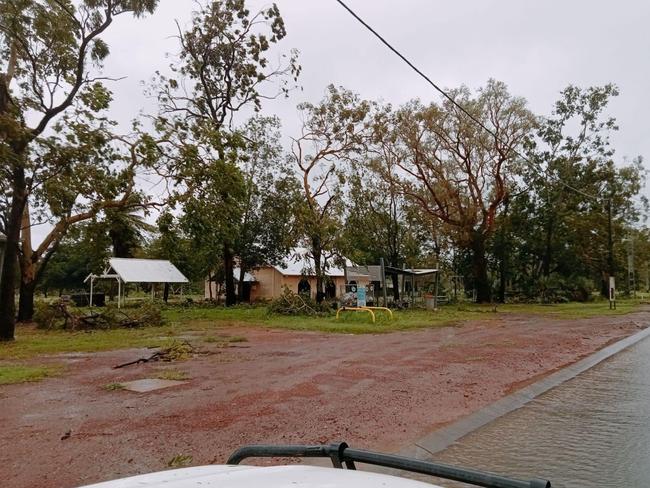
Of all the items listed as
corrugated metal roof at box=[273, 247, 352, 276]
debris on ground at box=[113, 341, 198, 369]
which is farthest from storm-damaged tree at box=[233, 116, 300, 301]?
debris on ground at box=[113, 341, 198, 369]

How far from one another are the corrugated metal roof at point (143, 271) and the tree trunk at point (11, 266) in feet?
57.8

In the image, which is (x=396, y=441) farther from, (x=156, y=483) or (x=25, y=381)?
(x=25, y=381)

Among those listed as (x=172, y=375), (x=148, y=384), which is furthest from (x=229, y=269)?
(x=148, y=384)

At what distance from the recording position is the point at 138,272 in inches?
1427

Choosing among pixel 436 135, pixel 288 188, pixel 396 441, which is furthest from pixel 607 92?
pixel 396 441

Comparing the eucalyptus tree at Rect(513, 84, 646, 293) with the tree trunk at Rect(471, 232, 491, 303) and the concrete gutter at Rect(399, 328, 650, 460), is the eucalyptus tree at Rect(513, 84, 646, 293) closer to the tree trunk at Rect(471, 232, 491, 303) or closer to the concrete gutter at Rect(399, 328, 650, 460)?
the tree trunk at Rect(471, 232, 491, 303)

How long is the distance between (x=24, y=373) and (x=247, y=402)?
5.49 m

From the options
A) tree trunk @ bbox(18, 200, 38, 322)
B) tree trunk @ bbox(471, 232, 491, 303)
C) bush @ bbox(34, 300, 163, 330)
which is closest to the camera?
bush @ bbox(34, 300, 163, 330)

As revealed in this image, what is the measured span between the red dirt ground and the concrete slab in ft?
0.94

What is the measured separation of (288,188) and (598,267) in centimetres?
2835

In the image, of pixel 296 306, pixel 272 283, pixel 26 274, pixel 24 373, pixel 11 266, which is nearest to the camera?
pixel 24 373

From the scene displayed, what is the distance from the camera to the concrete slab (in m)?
8.96

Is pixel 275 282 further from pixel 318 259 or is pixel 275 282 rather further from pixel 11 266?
pixel 11 266

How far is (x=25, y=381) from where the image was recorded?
9773mm
